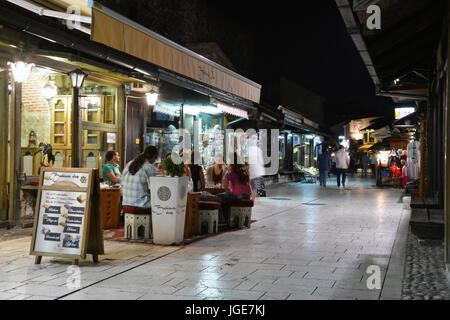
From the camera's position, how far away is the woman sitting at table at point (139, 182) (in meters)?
8.86

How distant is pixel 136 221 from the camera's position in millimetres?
8914

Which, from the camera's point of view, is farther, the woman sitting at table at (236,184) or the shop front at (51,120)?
the woman sitting at table at (236,184)

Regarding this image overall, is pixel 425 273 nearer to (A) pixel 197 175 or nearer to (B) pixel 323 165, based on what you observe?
(A) pixel 197 175

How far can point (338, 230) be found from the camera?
1027cm

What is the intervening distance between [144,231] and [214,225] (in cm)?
162

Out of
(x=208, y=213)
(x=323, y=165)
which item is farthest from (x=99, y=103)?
(x=323, y=165)

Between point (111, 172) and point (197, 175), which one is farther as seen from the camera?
point (197, 175)

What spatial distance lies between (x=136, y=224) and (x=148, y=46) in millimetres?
3502

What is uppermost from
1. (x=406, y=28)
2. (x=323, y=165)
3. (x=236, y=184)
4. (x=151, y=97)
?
(x=406, y=28)

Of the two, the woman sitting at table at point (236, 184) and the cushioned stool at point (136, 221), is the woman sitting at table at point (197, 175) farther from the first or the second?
the cushioned stool at point (136, 221)

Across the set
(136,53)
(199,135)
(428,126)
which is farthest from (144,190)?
(199,135)

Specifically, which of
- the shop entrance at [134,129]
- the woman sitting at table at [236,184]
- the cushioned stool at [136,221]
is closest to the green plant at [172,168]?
the cushioned stool at [136,221]

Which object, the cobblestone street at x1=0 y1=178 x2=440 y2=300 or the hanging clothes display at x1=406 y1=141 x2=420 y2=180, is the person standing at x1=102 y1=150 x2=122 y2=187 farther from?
the hanging clothes display at x1=406 y1=141 x2=420 y2=180

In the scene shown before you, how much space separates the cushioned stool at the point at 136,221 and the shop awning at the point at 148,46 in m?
2.92
